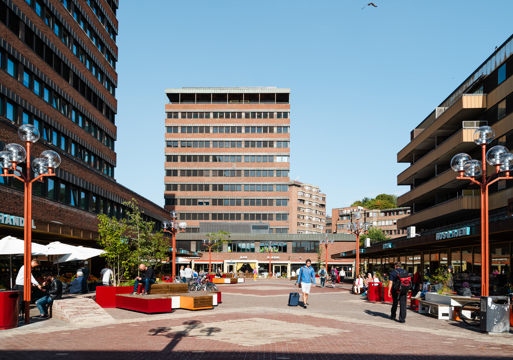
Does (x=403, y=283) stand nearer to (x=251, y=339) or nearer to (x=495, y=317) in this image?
(x=495, y=317)

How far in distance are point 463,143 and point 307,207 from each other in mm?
112137

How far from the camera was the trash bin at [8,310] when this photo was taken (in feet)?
44.5

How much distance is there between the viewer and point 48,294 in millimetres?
16766

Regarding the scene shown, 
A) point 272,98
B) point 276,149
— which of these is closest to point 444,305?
point 276,149

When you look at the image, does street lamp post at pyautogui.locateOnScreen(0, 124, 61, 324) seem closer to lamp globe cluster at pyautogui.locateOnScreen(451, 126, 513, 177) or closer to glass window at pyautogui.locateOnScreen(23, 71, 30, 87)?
lamp globe cluster at pyautogui.locateOnScreen(451, 126, 513, 177)

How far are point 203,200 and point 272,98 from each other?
23973mm

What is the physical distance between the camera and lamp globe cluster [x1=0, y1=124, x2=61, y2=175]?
1508cm

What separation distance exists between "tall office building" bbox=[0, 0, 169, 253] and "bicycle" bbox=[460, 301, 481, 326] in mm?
17941

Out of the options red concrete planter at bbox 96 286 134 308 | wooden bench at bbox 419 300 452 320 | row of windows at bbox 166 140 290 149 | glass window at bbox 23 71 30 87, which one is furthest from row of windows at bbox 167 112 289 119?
wooden bench at bbox 419 300 452 320

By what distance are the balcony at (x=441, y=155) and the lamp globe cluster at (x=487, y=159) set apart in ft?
82.6

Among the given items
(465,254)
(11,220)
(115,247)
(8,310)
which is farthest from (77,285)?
(465,254)

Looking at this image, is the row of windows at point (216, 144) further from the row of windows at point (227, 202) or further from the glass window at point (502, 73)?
the glass window at point (502, 73)

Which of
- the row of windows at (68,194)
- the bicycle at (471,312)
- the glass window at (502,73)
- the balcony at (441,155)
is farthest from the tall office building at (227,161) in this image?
the bicycle at (471,312)

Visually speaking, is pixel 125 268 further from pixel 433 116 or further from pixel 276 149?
pixel 276 149
